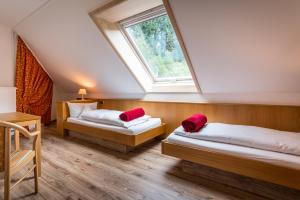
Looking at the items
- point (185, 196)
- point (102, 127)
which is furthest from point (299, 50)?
point (102, 127)

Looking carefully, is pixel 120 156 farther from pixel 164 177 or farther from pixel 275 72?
pixel 275 72

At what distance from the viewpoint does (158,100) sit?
133 inches

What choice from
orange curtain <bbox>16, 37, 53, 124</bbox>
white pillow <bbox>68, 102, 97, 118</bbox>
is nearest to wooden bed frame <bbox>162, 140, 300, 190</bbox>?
white pillow <bbox>68, 102, 97, 118</bbox>

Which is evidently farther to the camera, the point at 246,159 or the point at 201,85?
the point at 201,85

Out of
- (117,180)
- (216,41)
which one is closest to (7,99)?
(117,180)

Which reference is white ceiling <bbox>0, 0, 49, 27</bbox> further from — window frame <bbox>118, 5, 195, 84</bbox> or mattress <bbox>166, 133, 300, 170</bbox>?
mattress <bbox>166, 133, 300, 170</bbox>

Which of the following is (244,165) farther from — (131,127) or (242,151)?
(131,127)

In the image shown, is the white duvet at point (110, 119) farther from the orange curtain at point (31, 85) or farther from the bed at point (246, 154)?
the orange curtain at point (31, 85)

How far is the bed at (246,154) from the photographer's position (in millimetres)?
1540

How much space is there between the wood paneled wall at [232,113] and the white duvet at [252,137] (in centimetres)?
35

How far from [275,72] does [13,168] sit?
2711 millimetres

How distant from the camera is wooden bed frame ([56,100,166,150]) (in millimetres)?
2627

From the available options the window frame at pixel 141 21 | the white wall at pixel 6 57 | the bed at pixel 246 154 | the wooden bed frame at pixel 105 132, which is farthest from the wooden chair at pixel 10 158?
the white wall at pixel 6 57

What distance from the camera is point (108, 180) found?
1.96m
